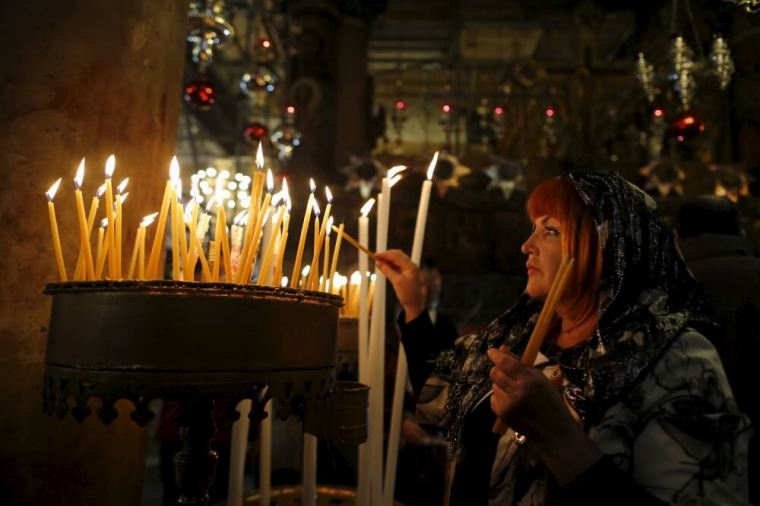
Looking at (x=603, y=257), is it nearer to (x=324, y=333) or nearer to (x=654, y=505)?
(x=654, y=505)

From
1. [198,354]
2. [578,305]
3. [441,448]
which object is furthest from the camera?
[441,448]

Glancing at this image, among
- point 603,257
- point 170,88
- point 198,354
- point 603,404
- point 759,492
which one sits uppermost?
point 170,88

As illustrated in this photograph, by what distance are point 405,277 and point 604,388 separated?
793 mm

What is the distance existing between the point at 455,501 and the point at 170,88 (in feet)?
5.01

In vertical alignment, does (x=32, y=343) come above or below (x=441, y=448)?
above

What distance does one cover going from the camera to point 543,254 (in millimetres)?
1338

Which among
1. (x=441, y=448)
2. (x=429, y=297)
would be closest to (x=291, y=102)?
(x=429, y=297)

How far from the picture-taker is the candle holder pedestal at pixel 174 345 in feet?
2.64

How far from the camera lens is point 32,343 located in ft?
4.61

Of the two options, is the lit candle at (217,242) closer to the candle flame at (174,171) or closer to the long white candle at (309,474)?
the candle flame at (174,171)

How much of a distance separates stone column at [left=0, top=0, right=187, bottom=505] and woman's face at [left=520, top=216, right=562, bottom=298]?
1.14m

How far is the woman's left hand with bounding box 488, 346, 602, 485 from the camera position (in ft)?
3.21

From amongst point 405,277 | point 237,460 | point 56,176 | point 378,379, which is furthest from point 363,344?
point 56,176

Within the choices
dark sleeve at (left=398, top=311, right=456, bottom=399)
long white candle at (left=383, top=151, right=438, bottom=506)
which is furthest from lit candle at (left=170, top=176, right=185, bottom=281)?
dark sleeve at (left=398, top=311, right=456, bottom=399)
